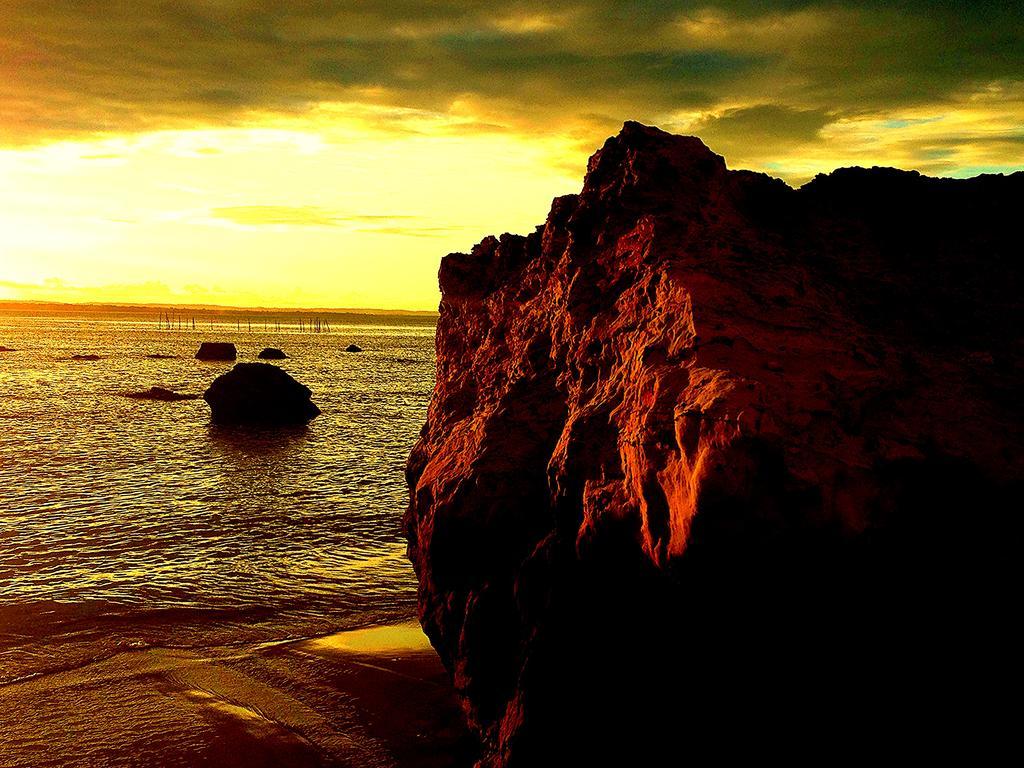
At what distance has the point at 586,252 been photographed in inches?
228

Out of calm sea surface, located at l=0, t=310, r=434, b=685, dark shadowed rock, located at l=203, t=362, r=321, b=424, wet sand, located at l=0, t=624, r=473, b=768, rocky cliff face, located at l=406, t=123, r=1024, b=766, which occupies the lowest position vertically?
calm sea surface, located at l=0, t=310, r=434, b=685

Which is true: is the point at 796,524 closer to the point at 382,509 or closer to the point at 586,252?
the point at 586,252

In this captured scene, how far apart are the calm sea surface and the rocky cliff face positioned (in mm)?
3954

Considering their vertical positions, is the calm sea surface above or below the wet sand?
below

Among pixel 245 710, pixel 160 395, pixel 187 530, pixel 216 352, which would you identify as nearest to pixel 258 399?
pixel 160 395

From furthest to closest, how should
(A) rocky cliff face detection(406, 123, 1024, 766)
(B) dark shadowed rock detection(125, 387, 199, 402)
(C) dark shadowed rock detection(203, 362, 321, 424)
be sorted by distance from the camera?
(B) dark shadowed rock detection(125, 387, 199, 402)
(C) dark shadowed rock detection(203, 362, 321, 424)
(A) rocky cliff face detection(406, 123, 1024, 766)

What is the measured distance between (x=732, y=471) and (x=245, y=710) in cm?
517

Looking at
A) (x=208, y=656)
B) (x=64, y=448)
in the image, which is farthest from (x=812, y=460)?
(x=64, y=448)

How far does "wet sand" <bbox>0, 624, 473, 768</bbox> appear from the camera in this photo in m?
6.25

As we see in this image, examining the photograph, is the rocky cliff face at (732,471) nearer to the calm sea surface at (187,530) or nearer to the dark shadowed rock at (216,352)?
the calm sea surface at (187,530)

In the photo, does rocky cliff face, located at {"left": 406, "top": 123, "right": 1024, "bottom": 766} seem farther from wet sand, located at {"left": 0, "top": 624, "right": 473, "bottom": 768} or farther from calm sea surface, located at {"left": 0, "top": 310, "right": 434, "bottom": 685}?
calm sea surface, located at {"left": 0, "top": 310, "right": 434, "bottom": 685}

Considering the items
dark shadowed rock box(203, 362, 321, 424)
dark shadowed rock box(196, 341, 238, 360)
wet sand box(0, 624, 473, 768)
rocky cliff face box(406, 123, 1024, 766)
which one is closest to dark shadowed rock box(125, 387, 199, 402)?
dark shadowed rock box(203, 362, 321, 424)

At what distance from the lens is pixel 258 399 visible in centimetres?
2806

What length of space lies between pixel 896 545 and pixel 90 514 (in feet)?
45.8
